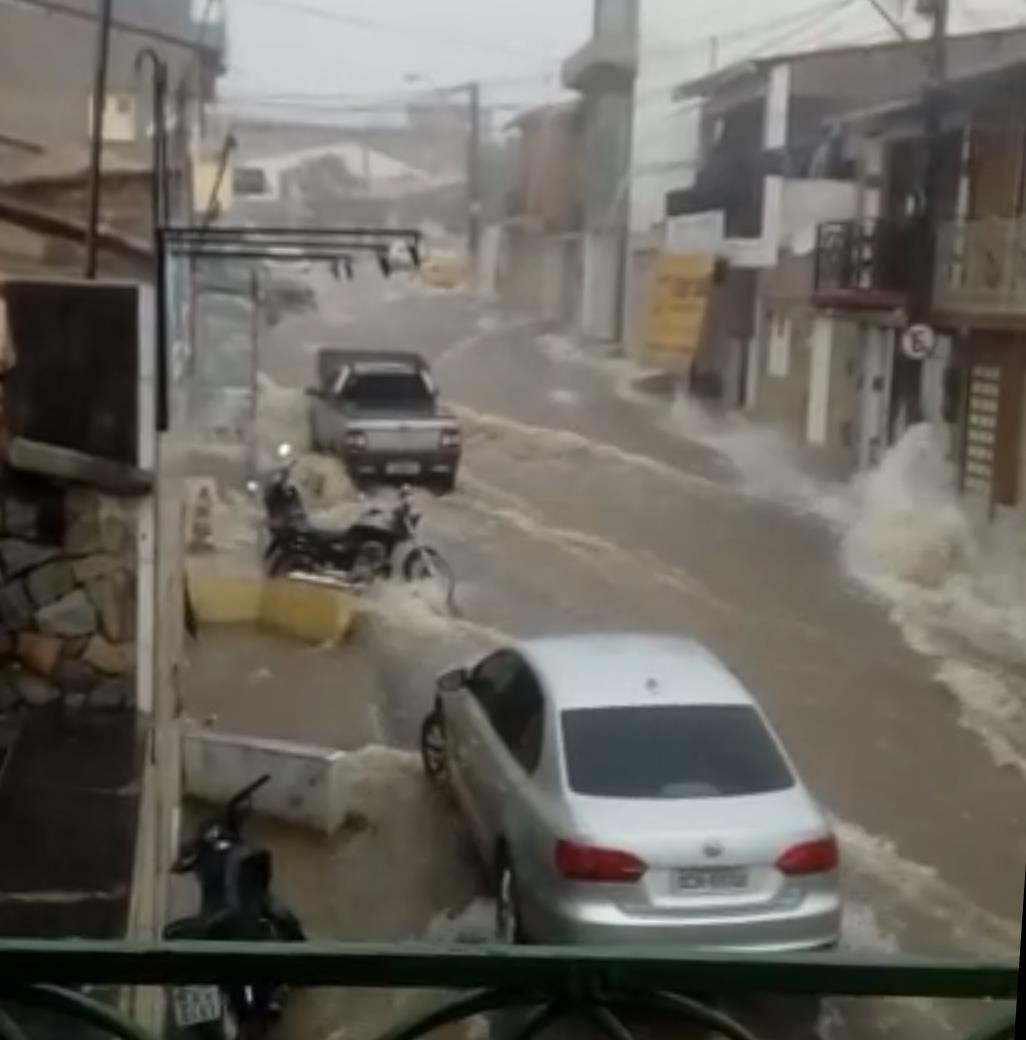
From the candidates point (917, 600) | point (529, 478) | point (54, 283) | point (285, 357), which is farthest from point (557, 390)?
point (54, 283)

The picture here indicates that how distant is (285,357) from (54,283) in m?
0.24

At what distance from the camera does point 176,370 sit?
1448mm

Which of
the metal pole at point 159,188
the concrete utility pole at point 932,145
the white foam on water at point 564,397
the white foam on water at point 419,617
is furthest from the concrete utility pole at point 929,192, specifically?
the metal pole at point 159,188

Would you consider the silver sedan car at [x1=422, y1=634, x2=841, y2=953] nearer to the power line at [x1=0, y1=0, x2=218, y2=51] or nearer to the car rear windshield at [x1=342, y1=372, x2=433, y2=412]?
the car rear windshield at [x1=342, y1=372, x2=433, y2=412]

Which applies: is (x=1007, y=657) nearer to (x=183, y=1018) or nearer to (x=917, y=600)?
(x=917, y=600)

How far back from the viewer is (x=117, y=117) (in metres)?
1.43

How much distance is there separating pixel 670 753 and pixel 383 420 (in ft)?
1.12

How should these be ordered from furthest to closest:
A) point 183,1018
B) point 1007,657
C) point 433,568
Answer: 1. point 433,568
2. point 1007,657
3. point 183,1018

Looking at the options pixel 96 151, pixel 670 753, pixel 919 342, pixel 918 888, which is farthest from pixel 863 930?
pixel 96 151

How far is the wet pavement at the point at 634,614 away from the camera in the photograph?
1206 mm

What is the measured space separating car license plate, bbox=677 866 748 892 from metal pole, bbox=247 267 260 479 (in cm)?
46

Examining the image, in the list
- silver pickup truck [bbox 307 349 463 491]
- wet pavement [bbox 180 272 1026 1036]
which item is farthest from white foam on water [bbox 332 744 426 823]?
silver pickup truck [bbox 307 349 463 491]

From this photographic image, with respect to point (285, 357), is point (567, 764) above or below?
below

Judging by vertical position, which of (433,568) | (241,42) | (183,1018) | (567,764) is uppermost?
(241,42)
